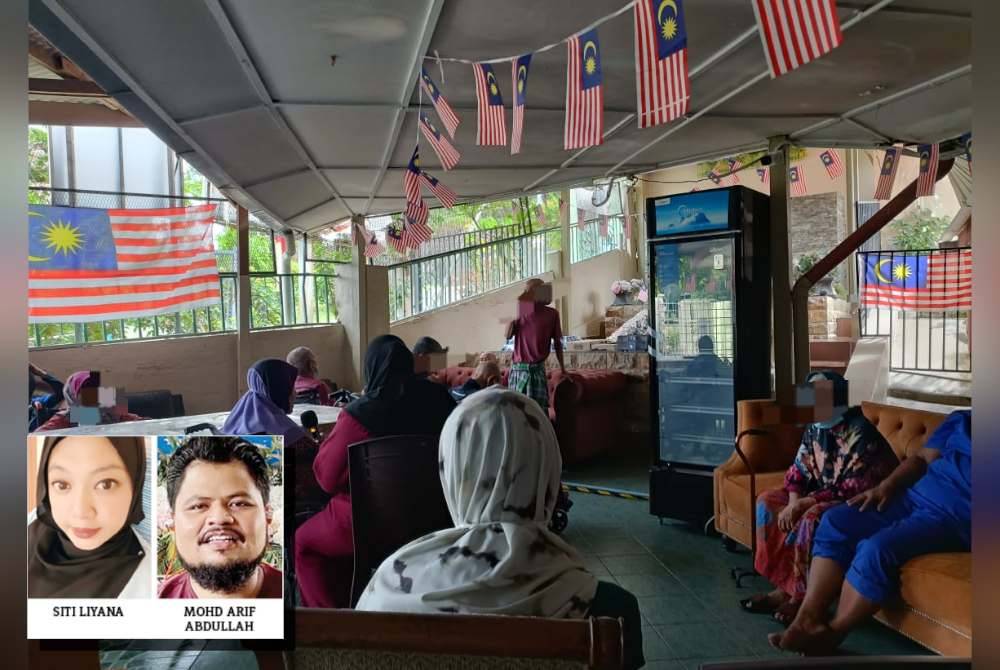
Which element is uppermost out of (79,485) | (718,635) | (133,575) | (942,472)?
(79,485)

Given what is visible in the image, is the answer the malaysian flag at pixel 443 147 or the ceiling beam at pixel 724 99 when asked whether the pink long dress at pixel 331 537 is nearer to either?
the malaysian flag at pixel 443 147

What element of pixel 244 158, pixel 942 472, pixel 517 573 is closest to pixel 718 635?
pixel 942 472

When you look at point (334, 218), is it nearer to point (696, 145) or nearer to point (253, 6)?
point (696, 145)

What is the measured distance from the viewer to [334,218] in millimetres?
10508

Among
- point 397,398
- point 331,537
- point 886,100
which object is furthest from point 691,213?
point 331,537

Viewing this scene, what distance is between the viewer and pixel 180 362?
332 inches

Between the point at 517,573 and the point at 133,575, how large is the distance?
766 mm

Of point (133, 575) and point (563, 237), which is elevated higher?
point (563, 237)

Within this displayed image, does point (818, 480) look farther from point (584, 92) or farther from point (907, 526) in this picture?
point (584, 92)

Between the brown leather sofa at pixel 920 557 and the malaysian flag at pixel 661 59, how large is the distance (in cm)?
200

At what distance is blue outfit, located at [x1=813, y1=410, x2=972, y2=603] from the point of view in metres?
2.98

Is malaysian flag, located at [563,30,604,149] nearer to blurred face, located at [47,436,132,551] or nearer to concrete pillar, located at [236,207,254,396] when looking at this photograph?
blurred face, located at [47,436,132,551]

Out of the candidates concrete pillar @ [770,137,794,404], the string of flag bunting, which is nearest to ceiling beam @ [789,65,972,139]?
concrete pillar @ [770,137,794,404]

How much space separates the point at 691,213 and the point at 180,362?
Result: 19.9 feet
